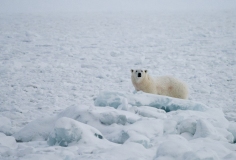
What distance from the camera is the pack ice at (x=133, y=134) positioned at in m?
2.43

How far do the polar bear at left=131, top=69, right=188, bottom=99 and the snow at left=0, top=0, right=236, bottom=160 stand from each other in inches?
12.1

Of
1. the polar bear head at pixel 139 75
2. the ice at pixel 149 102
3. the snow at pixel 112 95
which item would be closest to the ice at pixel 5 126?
the snow at pixel 112 95

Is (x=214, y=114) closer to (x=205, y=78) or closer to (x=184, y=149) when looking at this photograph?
(x=184, y=149)

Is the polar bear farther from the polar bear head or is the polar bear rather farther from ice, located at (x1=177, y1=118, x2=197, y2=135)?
ice, located at (x1=177, y1=118, x2=197, y2=135)

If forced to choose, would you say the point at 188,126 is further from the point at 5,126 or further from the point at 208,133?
the point at 5,126

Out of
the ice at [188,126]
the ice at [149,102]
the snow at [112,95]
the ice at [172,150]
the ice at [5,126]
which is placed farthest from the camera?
the ice at [149,102]

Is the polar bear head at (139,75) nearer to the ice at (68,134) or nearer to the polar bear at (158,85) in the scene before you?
the polar bear at (158,85)

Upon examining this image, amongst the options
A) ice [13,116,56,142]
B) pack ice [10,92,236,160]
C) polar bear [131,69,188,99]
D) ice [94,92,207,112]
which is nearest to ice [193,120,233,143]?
pack ice [10,92,236,160]

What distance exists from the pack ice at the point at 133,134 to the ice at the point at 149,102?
0.01 metres

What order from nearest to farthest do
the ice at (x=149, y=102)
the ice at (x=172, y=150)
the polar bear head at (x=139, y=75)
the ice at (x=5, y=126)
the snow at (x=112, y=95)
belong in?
1. the ice at (x=172, y=150)
2. the snow at (x=112, y=95)
3. the ice at (x=5, y=126)
4. the ice at (x=149, y=102)
5. the polar bear head at (x=139, y=75)

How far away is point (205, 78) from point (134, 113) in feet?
11.0

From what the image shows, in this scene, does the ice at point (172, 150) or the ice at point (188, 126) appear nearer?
the ice at point (172, 150)

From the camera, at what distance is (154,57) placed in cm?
869

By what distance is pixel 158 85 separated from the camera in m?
5.28
